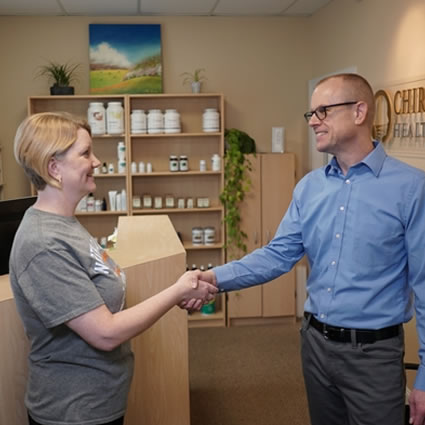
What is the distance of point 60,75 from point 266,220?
2.32m

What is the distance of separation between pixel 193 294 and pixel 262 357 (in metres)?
2.50

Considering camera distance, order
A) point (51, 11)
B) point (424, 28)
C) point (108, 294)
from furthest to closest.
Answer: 1. point (51, 11)
2. point (424, 28)
3. point (108, 294)

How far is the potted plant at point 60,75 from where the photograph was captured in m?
4.70

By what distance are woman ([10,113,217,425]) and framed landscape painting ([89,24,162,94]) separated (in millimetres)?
3548

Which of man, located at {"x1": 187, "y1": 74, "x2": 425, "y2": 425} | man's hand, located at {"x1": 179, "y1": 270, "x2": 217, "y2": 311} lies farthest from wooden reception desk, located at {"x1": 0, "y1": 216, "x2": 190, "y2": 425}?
man, located at {"x1": 187, "y1": 74, "x2": 425, "y2": 425}

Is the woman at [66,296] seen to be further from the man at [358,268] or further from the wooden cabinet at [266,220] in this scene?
the wooden cabinet at [266,220]

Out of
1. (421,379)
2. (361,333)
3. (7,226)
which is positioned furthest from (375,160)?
(7,226)

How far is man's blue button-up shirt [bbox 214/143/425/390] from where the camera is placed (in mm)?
1684

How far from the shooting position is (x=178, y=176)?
511 cm

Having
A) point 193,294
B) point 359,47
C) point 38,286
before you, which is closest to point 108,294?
point 38,286

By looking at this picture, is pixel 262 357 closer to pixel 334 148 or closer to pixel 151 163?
pixel 151 163

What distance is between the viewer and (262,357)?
4.21 meters

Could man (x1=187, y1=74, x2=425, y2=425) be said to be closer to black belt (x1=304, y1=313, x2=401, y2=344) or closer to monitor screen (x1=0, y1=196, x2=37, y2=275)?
black belt (x1=304, y1=313, x2=401, y2=344)

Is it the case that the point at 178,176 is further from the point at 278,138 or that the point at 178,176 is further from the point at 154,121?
the point at 278,138
